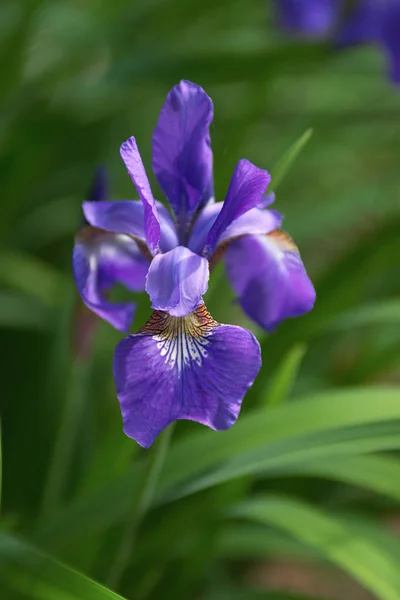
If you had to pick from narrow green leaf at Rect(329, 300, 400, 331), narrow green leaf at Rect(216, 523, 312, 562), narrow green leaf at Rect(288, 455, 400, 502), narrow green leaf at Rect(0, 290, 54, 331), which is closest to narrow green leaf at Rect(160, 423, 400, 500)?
narrow green leaf at Rect(288, 455, 400, 502)

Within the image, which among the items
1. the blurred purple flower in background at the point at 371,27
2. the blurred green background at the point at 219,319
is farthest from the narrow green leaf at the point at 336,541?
the blurred purple flower in background at the point at 371,27

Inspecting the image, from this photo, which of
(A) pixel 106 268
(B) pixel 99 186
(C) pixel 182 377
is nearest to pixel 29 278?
(B) pixel 99 186

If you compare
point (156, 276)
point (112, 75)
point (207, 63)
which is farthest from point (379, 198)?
point (156, 276)

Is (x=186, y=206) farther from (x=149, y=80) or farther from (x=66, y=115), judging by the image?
(x=66, y=115)

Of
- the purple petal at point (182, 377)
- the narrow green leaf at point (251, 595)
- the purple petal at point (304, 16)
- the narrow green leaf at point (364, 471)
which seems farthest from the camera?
the purple petal at point (304, 16)

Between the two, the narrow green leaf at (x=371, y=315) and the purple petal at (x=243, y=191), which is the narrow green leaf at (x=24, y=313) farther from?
the purple petal at (x=243, y=191)

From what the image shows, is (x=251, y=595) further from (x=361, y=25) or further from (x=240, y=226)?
(x=361, y=25)
